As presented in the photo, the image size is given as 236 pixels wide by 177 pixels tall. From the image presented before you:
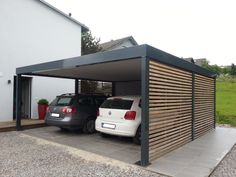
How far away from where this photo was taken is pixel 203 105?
9.41 meters

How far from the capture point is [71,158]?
5895mm

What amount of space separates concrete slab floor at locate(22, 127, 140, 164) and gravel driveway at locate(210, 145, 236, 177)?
1.86 meters

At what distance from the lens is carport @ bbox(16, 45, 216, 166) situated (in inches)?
212

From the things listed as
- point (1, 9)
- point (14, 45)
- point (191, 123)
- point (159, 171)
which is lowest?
point (159, 171)

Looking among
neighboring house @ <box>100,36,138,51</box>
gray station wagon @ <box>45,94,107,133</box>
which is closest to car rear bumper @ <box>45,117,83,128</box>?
gray station wagon @ <box>45,94,107,133</box>

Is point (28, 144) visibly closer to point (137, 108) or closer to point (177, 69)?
point (137, 108)

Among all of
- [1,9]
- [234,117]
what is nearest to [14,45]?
[1,9]

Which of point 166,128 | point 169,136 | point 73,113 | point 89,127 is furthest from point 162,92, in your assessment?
point 89,127

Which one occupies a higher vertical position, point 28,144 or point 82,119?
point 82,119

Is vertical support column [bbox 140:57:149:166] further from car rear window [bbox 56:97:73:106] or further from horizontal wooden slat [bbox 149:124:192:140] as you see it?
car rear window [bbox 56:97:73:106]

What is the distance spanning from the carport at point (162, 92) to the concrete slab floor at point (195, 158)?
0.24m

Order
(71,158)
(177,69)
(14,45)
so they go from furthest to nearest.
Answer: (14,45) → (177,69) → (71,158)

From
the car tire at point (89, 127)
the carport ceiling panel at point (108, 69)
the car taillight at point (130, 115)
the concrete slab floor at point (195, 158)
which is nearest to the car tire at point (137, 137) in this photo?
the car taillight at point (130, 115)

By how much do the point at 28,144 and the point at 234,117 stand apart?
11533 millimetres
